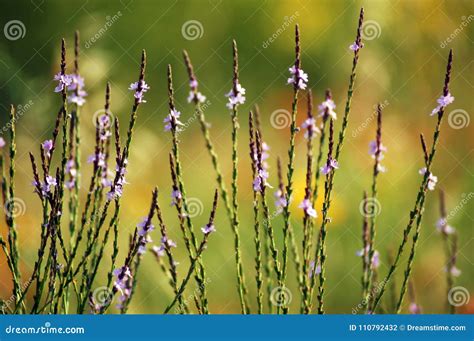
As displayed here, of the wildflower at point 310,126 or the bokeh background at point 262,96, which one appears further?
the bokeh background at point 262,96

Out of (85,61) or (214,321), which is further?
(85,61)

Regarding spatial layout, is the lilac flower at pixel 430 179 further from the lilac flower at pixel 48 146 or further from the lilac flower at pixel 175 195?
the lilac flower at pixel 48 146

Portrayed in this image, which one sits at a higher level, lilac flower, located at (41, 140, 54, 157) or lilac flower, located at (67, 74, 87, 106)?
lilac flower, located at (67, 74, 87, 106)

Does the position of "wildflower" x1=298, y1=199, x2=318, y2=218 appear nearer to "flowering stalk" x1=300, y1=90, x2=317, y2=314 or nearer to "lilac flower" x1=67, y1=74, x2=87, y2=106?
"flowering stalk" x1=300, y1=90, x2=317, y2=314

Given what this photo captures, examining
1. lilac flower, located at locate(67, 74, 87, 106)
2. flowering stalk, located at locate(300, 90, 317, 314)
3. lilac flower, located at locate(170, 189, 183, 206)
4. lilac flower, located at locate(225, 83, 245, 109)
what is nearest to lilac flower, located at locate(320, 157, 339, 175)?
flowering stalk, located at locate(300, 90, 317, 314)

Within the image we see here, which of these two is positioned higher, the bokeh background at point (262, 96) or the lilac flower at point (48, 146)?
the bokeh background at point (262, 96)

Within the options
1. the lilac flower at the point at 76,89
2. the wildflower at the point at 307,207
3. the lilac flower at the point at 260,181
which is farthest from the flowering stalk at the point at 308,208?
the lilac flower at the point at 76,89

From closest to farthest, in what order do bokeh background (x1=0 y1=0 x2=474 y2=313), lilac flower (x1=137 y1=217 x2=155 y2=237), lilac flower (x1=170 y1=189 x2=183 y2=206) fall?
lilac flower (x1=137 y1=217 x2=155 y2=237)
lilac flower (x1=170 y1=189 x2=183 y2=206)
bokeh background (x1=0 y1=0 x2=474 y2=313)

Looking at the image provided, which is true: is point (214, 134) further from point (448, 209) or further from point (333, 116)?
point (333, 116)

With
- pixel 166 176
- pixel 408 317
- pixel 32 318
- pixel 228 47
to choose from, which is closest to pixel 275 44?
pixel 228 47
